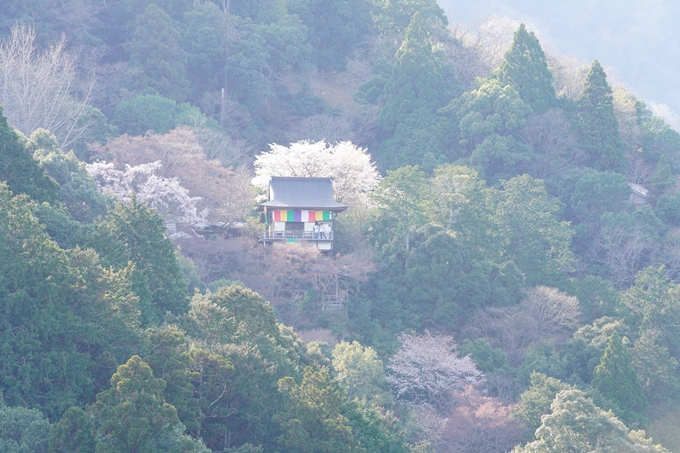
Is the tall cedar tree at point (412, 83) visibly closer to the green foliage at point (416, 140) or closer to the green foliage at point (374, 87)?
the green foliage at point (416, 140)

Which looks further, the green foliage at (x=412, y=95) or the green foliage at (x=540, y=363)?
the green foliage at (x=412, y=95)

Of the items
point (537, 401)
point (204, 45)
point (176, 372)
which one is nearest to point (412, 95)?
point (204, 45)

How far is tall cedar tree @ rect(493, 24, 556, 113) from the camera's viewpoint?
4703 cm

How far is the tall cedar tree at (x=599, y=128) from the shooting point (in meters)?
46.1

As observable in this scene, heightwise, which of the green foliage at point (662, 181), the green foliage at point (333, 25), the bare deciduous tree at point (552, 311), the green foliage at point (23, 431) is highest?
the green foliage at point (333, 25)

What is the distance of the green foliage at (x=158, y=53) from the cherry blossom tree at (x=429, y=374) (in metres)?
18.9

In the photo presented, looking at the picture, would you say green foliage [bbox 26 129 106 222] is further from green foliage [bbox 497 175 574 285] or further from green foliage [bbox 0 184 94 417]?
green foliage [bbox 497 175 574 285]

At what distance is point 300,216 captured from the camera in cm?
3528

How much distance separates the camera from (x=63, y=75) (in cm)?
4091

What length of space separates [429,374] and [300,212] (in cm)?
693

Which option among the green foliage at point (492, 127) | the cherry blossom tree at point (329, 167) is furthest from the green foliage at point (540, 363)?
the green foliage at point (492, 127)

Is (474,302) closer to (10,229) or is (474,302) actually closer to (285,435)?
(285,435)

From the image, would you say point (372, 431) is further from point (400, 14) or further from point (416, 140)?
point (400, 14)

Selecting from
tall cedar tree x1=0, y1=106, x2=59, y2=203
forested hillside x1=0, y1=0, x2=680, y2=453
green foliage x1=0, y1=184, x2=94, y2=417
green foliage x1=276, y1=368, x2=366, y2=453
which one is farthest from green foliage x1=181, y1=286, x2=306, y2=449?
tall cedar tree x1=0, y1=106, x2=59, y2=203
